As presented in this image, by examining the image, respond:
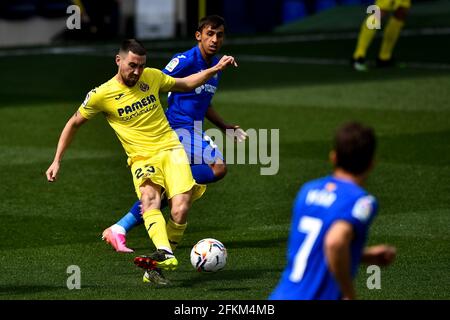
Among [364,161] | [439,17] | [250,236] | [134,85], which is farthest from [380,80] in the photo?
[364,161]

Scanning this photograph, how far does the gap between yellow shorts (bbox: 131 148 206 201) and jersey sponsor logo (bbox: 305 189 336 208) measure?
4.05 m

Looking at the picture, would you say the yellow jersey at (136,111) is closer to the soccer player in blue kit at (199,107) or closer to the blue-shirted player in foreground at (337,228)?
the soccer player in blue kit at (199,107)

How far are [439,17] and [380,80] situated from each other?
7.81 metres

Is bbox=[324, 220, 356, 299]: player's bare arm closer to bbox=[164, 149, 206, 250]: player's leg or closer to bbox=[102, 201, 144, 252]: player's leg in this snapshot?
bbox=[164, 149, 206, 250]: player's leg

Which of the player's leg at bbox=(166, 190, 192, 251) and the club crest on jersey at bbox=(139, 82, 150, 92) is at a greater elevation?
the club crest on jersey at bbox=(139, 82, 150, 92)

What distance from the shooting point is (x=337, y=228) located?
6.46 metres

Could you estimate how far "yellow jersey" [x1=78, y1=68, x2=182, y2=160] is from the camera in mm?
10727

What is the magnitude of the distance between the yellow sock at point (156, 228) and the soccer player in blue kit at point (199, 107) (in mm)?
1264

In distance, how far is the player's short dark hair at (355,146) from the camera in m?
6.49

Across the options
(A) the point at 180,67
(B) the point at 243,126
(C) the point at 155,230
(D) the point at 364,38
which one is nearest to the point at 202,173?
(A) the point at 180,67

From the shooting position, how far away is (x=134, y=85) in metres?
10.8

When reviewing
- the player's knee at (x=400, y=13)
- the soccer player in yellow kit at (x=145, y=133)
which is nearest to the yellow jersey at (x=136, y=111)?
the soccer player in yellow kit at (x=145, y=133)

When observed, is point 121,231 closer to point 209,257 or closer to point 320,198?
point 209,257

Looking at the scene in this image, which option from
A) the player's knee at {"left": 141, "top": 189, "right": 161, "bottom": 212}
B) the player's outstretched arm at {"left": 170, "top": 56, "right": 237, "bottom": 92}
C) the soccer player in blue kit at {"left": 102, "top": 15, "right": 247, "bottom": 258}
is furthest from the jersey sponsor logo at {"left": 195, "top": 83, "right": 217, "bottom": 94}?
the player's knee at {"left": 141, "top": 189, "right": 161, "bottom": 212}
